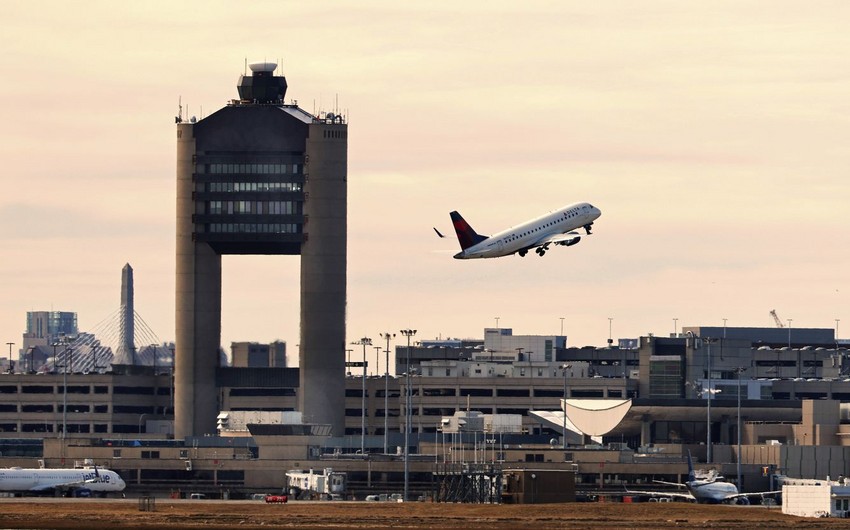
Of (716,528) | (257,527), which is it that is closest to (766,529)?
(716,528)

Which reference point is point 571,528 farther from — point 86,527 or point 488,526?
point 86,527

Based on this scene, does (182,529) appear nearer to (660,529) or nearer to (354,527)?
(354,527)

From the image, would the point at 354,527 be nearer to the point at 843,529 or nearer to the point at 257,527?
the point at 257,527

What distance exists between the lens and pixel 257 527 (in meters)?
198

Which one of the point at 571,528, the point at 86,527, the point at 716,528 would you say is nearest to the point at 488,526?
the point at 571,528

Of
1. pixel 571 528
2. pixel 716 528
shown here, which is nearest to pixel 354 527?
pixel 571 528

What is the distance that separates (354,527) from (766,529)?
37881 millimetres

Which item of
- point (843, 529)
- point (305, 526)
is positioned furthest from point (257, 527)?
point (843, 529)

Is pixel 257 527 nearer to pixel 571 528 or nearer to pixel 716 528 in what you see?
pixel 571 528

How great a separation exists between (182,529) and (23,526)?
14.6 m

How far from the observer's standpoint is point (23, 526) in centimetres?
19538

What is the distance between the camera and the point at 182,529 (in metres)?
194

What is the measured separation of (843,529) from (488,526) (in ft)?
107

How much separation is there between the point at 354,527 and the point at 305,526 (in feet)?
17.2
